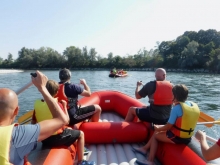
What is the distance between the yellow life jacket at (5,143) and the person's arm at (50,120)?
0.53 feet

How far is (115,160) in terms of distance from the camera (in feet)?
8.64

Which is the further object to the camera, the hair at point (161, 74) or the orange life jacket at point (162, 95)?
the hair at point (161, 74)

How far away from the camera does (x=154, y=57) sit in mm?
53125

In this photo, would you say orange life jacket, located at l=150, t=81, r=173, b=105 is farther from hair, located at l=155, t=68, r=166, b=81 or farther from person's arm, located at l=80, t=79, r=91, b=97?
person's arm, located at l=80, t=79, r=91, b=97

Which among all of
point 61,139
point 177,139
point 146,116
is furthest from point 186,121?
point 61,139

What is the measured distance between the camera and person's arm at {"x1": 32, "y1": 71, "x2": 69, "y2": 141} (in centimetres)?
120

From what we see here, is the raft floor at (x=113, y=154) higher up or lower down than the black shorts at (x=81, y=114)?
lower down

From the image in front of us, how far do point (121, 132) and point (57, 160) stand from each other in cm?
123

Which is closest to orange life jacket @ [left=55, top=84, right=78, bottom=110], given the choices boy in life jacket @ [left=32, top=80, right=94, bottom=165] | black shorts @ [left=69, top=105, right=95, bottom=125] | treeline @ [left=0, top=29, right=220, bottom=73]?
black shorts @ [left=69, top=105, right=95, bottom=125]

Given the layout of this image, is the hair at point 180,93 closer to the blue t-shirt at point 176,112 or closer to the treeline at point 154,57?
the blue t-shirt at point 176,112

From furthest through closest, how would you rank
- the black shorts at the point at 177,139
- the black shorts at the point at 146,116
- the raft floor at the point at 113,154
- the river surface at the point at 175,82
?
1. the river surface at the point at 175,82
2. the black shorts at the point at 146,116
3. the raft floor at the point at 113,154
4. the black shorts at the point at 177,139

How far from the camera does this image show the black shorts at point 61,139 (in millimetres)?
2254

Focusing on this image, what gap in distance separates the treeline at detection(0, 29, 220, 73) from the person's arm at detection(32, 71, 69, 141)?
38310mm

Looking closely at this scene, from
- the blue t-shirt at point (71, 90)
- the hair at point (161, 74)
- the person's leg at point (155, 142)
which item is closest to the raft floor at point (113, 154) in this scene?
the person's leg at point (155, 142)
